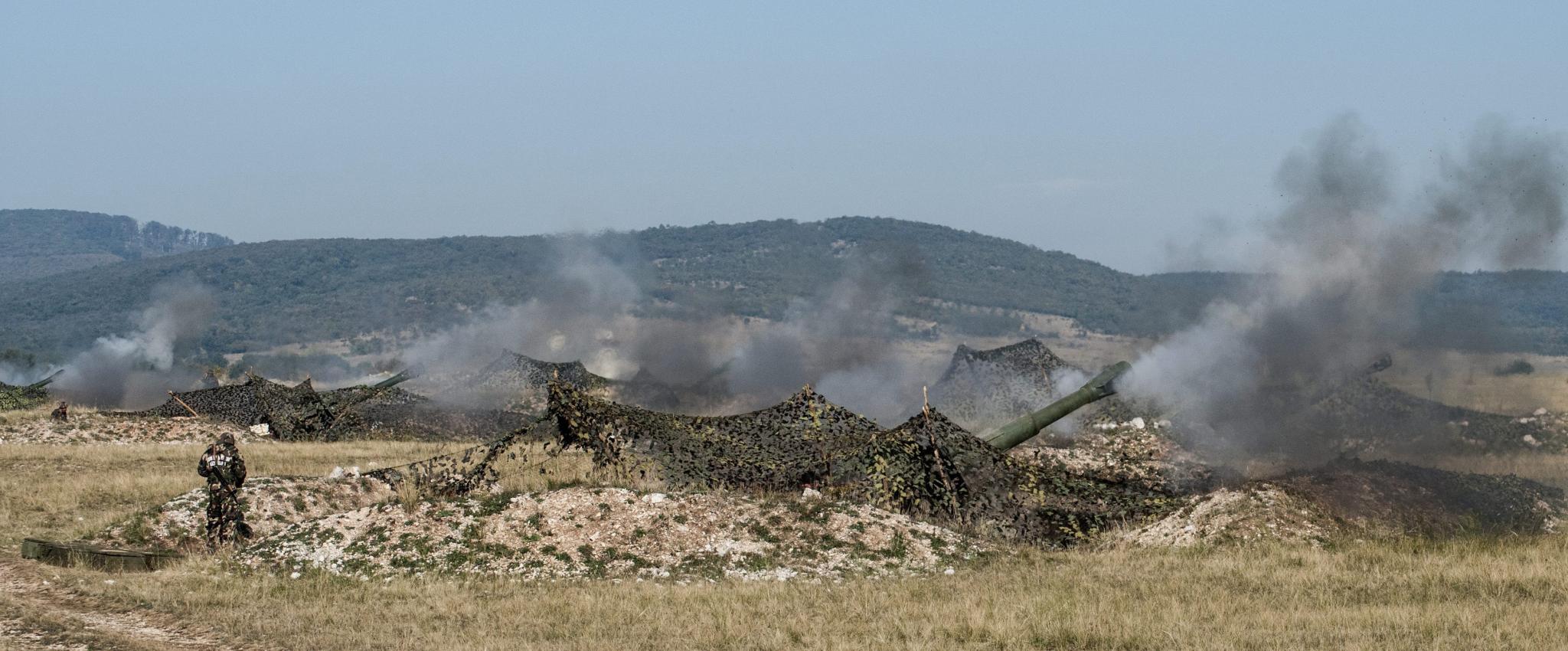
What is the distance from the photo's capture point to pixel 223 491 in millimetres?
20031

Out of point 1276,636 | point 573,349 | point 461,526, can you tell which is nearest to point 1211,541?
point 1276,636

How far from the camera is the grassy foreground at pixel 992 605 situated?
13711 millimetres

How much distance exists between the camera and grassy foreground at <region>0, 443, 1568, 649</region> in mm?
13711

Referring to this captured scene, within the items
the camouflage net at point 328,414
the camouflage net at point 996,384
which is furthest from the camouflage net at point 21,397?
the camouflage net at point 996,384

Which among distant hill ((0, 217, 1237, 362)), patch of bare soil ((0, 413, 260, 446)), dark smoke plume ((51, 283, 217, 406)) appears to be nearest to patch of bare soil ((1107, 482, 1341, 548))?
patch of bare soil ((0, 413, 260, 446))

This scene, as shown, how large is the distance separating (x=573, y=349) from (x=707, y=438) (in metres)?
59.5

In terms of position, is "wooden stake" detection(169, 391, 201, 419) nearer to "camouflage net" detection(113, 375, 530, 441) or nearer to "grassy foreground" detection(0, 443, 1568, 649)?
"camouflage net" detection(113, 375, 530, 441)

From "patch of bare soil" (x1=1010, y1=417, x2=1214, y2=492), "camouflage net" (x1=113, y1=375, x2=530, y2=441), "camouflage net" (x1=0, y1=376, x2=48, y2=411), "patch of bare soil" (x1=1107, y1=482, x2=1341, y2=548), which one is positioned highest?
"patch of bare soil" (x1=1107, y1=482, x2=1341, y2=548)

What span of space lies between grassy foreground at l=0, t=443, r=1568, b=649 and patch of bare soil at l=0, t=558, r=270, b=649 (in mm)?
209

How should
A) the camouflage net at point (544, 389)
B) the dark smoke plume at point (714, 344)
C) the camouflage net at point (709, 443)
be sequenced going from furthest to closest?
the dark smoke plume at point (714, 344) < the camouflage net at point (544, 389) < the camouflage net at point (709, 443)

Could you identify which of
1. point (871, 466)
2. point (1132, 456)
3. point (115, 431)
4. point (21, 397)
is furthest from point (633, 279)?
point (871, 466)

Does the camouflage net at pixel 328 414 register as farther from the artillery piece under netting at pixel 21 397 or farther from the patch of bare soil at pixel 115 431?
the artillery piece under netting at pixel 21 397

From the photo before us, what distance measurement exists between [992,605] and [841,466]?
8.05 metres

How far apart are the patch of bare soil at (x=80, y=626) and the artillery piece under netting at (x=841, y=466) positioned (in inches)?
277
